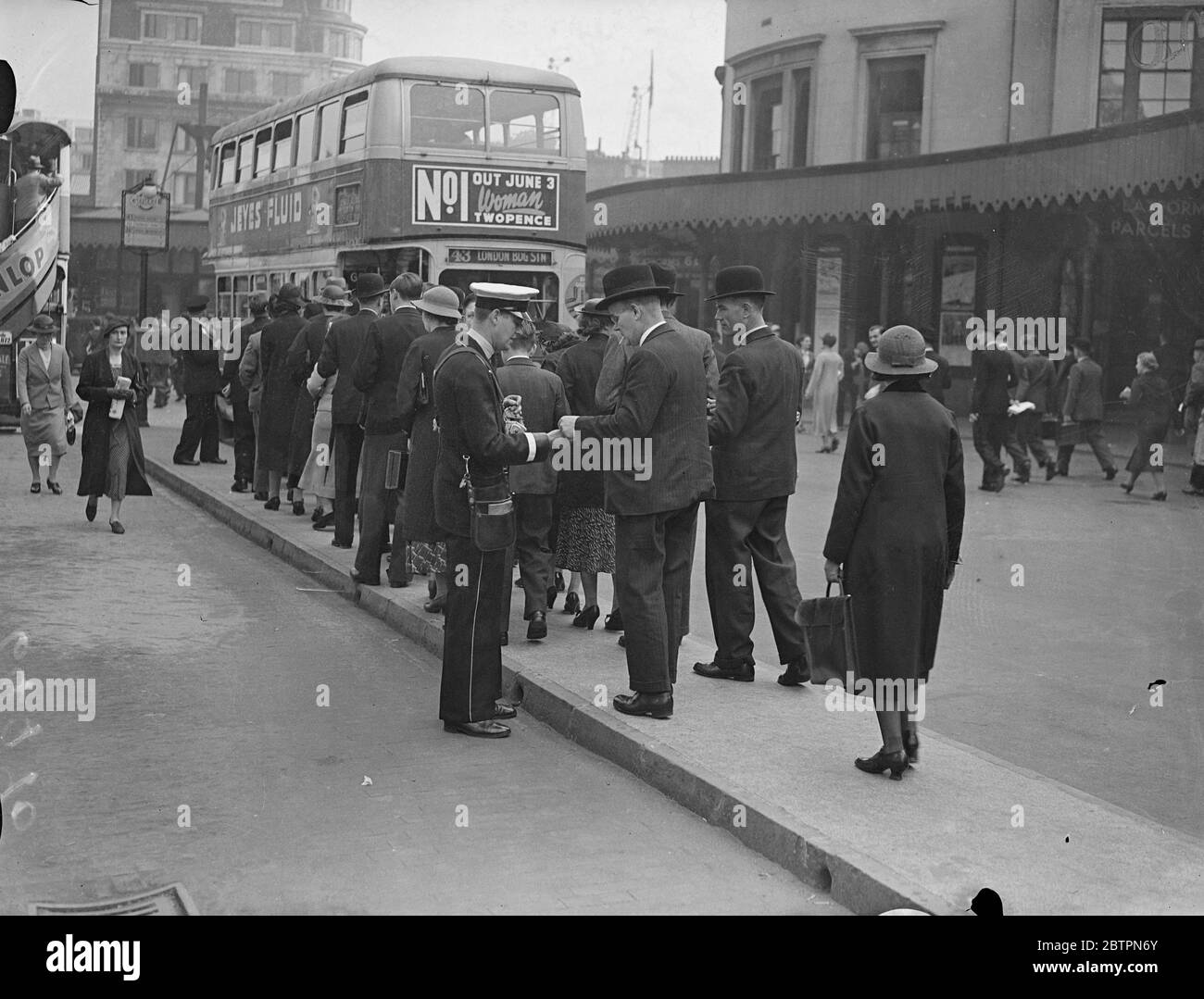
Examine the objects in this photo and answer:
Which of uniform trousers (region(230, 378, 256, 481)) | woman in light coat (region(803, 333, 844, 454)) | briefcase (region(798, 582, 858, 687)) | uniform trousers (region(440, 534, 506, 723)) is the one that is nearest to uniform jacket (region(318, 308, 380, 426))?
uniform trousers (region(230, 378, 256, 481))

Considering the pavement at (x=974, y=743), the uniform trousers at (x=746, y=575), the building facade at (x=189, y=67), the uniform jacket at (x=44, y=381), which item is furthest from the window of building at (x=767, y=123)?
the building facade at (x=189, y=67)

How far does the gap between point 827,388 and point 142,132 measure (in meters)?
64.5

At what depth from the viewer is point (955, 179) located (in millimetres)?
25953

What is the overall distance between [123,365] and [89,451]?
766 mm

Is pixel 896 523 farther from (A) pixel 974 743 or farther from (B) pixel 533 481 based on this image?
(B) pixel 533 481

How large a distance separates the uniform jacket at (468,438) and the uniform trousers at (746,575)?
118 cm

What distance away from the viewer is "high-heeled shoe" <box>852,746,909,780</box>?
590 cm

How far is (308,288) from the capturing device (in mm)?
18438

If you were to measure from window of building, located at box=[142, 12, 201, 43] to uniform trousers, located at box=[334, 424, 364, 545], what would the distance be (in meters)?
68.6

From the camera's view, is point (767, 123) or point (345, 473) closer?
point (345, 473)

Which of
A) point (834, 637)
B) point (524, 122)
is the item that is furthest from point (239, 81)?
point (834, 637)

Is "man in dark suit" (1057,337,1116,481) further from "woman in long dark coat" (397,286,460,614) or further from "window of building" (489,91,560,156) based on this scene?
"woman in long dark coat" (397,286,460,614)

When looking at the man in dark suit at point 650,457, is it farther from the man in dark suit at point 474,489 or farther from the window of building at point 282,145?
the window of building at point 282,145
